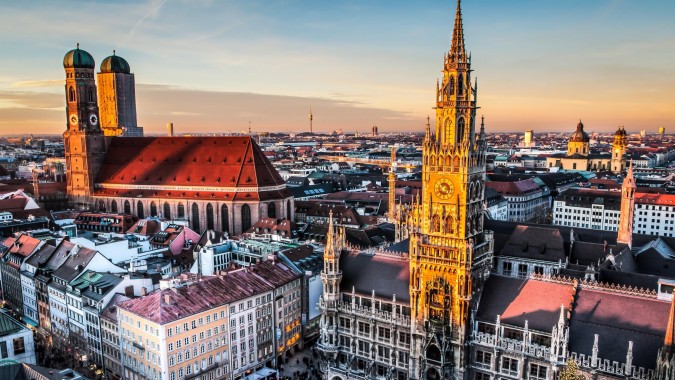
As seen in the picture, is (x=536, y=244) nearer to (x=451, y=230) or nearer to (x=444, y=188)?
(x=451, y=230)

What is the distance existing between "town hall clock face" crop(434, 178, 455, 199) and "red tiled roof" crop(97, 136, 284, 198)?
260ft

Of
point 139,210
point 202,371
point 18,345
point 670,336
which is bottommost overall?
point 202,371

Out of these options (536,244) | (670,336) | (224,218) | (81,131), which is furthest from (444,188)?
(81,131)

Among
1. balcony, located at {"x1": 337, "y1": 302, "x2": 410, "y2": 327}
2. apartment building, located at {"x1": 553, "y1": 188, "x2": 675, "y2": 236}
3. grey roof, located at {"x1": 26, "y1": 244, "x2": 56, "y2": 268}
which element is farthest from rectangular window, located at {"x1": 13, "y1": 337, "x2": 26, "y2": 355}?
apartment building, located at {"x1": 553, "y1": 188, "x2": 675, "y2": 236}

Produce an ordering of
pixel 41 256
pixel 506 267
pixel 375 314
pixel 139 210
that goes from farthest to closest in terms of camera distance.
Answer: pixel 139 210
pixel 41 256
pixel 506 267
pixel 375 314

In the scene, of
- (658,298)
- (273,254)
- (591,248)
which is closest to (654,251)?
(591,248)

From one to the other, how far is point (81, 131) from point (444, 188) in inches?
4843

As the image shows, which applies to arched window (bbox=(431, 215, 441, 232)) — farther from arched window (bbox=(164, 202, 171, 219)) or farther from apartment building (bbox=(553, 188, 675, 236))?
apartment building (bbox=(553, 188, 675, 236))

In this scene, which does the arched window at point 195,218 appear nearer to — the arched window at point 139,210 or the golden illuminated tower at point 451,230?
the arched window at point 139,210

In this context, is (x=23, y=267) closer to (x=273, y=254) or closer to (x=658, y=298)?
(x=273, y=254)

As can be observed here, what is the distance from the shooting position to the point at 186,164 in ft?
461

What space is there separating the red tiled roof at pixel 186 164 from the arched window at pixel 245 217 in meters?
3.70

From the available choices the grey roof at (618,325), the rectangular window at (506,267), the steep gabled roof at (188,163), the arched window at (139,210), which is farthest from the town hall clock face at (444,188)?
the arched window at (139,210)

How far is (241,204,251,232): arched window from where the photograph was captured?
12923cm
